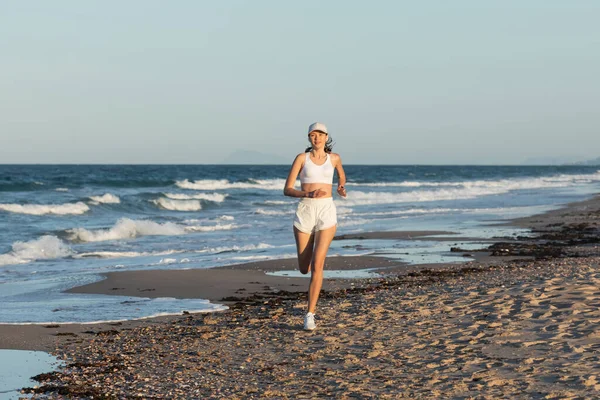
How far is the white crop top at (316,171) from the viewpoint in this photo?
22.9ft

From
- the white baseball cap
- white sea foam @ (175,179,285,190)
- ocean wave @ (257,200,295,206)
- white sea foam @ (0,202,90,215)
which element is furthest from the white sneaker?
white sea foam @ (175,179,285,190)

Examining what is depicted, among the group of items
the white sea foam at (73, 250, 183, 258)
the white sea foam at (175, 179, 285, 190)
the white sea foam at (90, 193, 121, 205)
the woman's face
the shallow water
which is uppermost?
the woman's face

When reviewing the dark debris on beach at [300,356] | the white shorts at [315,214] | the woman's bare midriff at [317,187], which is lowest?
the dark debris on beach at [300,356]

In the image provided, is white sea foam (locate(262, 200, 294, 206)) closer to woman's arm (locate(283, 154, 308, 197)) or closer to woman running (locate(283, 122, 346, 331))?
woman running (locate(283, 122, 346, 331))

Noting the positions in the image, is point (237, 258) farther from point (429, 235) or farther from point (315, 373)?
point (315, 373)

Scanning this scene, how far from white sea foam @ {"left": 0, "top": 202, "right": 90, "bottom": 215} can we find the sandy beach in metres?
20.0

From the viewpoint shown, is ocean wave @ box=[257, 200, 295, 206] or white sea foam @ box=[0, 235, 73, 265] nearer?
white sea foam @ box=[0, 235, 73, 265]

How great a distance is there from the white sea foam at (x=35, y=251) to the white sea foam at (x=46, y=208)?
42.8 feet

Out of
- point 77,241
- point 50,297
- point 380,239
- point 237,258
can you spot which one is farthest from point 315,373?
point 77,241

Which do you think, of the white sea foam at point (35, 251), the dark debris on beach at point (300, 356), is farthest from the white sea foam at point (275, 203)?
the dark debris on beach at point (300, 356)

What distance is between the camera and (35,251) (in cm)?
1548

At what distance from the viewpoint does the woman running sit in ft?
22.9

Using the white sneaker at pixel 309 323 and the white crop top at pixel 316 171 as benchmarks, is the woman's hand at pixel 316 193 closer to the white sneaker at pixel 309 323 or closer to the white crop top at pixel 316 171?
the white crop top at pixel 316 171

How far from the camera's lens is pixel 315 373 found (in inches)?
225
